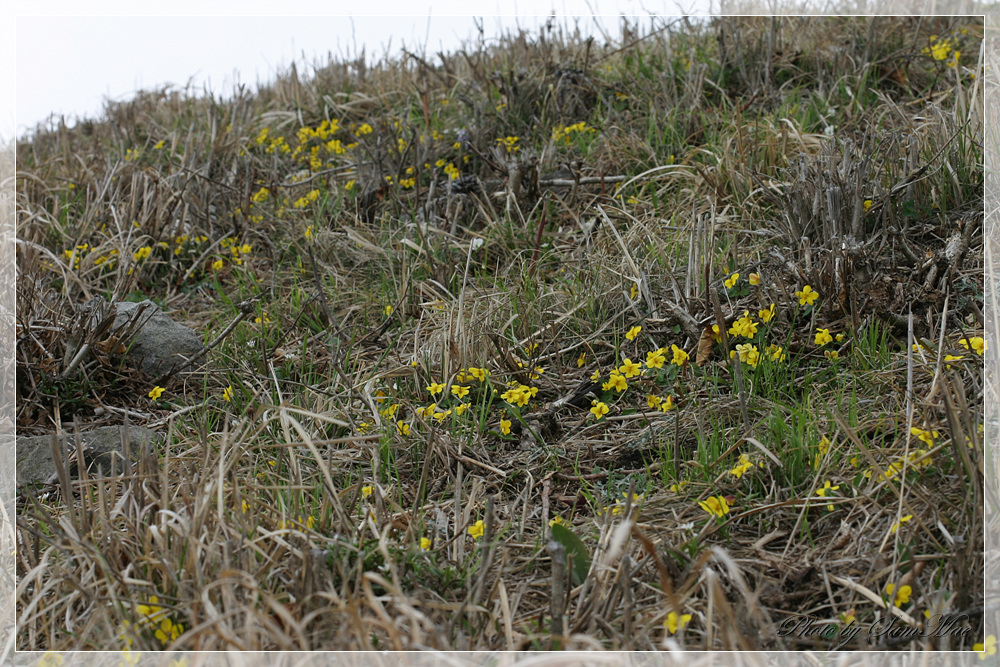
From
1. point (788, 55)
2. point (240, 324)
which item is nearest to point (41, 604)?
point (240, 324)

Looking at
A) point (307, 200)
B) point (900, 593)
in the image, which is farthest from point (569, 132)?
point (900, 593)

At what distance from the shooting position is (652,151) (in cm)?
407

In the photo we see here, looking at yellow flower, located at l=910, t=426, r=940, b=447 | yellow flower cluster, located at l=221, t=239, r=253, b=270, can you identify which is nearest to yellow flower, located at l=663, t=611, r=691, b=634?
yellow flower, located at l=910, t=426, r=940, b=447

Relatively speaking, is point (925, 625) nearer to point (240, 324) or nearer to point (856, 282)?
point (856, 282)

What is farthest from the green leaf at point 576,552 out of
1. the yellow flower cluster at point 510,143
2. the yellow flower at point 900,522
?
the yellow flower cluster at point 510,143

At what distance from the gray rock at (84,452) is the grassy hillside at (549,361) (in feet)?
0.42

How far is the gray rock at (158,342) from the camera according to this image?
3.24 metres

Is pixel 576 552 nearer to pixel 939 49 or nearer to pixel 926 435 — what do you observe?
pixel 926 435

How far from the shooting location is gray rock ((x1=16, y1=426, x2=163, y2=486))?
2.53 meters

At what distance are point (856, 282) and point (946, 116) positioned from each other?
4.52ft

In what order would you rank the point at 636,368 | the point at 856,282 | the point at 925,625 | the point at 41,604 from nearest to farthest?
the point at 925,625, the point at 41,604, the point at 636,368, the point at 856,282

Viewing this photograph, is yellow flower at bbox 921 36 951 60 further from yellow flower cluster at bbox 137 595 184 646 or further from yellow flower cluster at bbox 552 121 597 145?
yellow flower cluster at bbox 137 595 184 646

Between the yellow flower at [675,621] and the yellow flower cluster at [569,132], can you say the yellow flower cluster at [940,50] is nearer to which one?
the yellow flower cluster at [569,132]

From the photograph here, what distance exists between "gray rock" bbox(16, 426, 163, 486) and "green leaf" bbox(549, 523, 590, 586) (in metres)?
1.43
